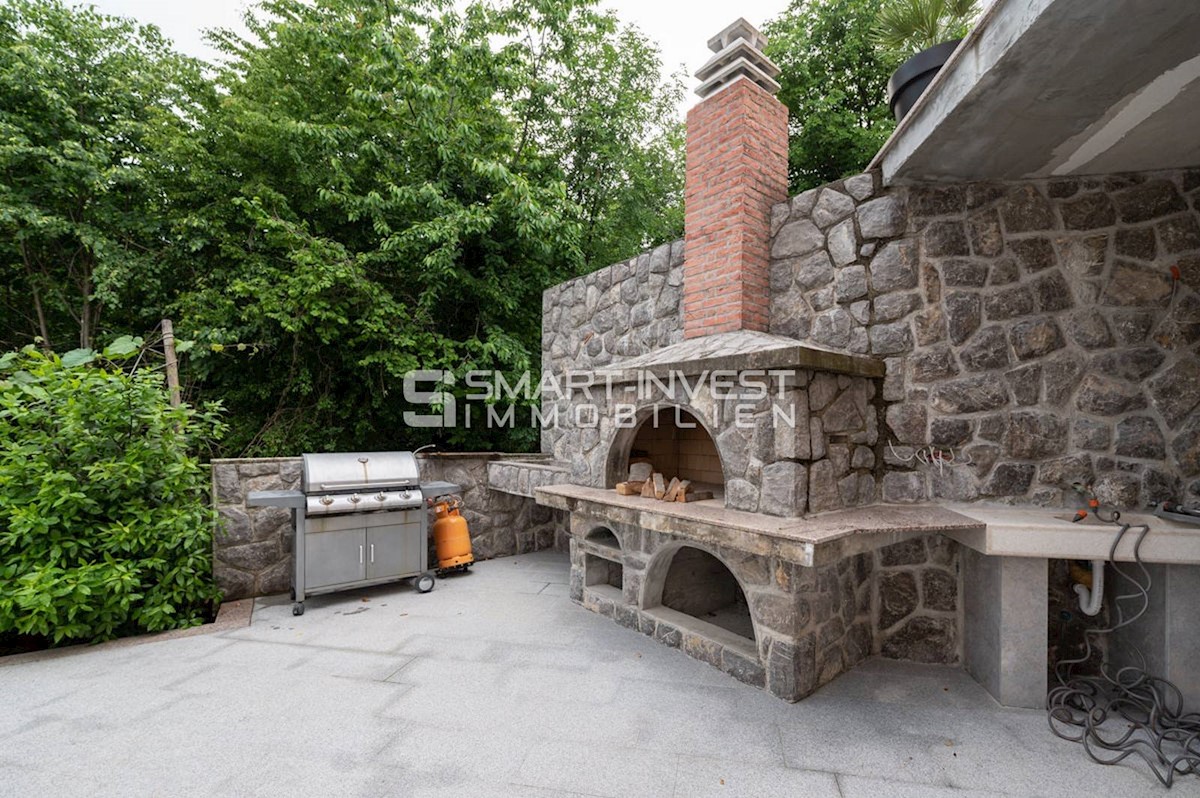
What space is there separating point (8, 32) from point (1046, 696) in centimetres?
1259

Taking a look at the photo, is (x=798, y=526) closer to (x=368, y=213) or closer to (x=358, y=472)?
(x=358, y=472)

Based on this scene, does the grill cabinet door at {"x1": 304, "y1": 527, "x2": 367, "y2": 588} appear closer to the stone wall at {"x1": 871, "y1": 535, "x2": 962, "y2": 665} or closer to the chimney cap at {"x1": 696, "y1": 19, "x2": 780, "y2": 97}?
the stone wall at {"x1": 871, "y1": 535, "x2": 962, "y2": 665}

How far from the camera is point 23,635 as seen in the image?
3.49 metres

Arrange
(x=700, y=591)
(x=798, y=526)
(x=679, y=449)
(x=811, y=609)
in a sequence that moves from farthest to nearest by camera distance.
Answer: (x=679, y=449) < (x=700, y=591) < (x=811, y=609) < (x=798, y=526)

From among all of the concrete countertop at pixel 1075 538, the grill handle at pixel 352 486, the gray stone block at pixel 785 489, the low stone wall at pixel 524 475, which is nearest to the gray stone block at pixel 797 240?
the gray stone block at pixel 785 489

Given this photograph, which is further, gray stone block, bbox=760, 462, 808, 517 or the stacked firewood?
the stacked firewood

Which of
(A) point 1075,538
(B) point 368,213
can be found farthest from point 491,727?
(B) point 368,213

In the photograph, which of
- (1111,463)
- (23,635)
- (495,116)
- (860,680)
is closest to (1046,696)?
(860,680)

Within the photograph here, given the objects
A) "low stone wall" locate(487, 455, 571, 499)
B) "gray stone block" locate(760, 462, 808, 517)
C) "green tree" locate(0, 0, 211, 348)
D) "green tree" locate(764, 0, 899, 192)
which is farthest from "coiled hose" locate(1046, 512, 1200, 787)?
"green tree" locate(0, 0, 211, 348)

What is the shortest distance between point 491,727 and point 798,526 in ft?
6.10

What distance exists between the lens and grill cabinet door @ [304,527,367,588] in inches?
156

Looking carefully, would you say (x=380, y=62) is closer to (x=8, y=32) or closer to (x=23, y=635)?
(x=8, y=32)

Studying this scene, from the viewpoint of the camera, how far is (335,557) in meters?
4.09

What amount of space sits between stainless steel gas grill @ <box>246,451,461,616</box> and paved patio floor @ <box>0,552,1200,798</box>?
1.98ft
